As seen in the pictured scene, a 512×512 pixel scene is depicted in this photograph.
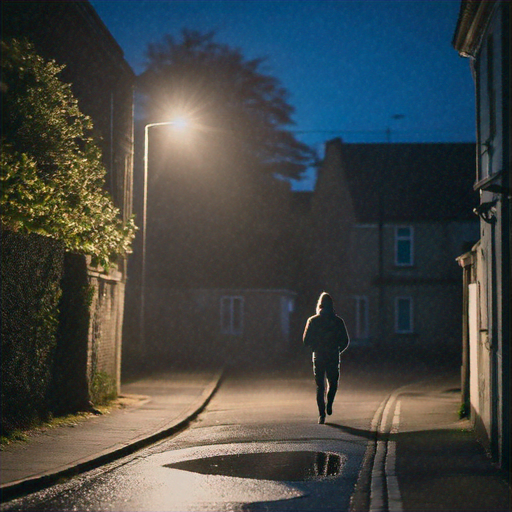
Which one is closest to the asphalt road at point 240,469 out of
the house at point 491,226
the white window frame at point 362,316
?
the house at point 491,226

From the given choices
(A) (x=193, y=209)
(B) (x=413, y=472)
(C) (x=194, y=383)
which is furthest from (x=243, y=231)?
(B) (x=413, y=472)

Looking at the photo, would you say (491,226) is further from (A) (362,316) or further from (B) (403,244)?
(A) (362,316)

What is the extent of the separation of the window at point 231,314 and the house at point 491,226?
28.5 meters

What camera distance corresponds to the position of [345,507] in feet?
27.7

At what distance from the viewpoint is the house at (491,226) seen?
10227 millimetres

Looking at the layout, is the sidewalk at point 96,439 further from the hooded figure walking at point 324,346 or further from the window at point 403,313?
the window at point 403,313

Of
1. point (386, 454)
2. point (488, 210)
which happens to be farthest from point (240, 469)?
point (488, 210)

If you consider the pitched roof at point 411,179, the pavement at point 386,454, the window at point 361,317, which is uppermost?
the pitched roof at point 411,179

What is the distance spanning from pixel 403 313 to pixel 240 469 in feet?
115

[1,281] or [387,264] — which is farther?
[387,264]

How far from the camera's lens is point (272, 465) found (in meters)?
10.9

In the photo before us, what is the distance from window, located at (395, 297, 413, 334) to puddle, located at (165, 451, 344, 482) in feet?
109

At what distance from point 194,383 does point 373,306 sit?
20.9 m

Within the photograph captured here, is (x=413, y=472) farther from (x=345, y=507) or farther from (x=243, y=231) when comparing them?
(x=243, y=231)
